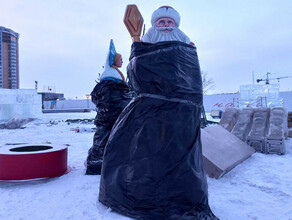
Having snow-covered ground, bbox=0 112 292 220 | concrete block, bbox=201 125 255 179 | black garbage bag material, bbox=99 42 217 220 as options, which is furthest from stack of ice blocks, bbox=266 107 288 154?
black garbage bag material, bbox=99 42 217 220

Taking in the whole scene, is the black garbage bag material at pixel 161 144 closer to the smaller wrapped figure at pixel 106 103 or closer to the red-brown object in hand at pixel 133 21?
the red-brown object in hand at pixel 133 21

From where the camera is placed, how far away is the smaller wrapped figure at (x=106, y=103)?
11.5 feet

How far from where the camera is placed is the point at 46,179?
3.26 metres

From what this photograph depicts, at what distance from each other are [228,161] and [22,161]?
2.93 meters

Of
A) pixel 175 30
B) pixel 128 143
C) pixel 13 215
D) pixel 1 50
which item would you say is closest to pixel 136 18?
pixel 175 30

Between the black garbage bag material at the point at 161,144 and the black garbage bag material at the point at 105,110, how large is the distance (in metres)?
1.33

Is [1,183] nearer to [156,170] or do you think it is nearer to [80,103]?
[156,170]

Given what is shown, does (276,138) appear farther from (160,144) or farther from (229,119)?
(160,144)

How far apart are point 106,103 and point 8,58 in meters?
39.7

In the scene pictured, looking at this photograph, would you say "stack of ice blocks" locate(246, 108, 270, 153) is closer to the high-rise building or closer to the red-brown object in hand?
the red-brown object in hand

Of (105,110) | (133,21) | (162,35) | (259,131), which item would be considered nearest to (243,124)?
(259,131)

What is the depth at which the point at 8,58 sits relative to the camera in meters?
36.5

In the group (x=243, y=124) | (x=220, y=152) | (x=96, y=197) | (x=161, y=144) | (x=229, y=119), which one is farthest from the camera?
(x=229, y=119)

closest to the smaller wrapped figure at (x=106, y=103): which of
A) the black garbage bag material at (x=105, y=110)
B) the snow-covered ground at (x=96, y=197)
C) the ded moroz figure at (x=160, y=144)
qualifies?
the black garbage bag material at (x=105, y=110)
